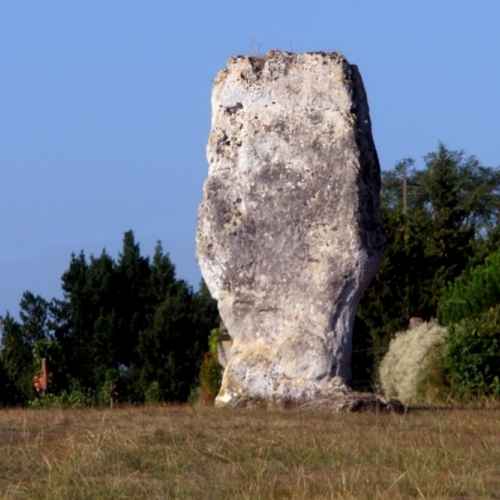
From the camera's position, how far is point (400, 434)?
13.6m

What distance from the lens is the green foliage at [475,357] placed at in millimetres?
22031

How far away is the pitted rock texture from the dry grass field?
1.61 metres

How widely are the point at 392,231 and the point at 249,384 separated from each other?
1671 cm

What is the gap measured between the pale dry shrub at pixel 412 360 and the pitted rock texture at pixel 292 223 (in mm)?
6037

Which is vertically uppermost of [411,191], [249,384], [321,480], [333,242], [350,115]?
[411,191]

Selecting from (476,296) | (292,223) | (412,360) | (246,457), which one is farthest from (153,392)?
(246,457)

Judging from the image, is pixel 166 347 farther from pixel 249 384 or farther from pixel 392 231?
pixel 249 384

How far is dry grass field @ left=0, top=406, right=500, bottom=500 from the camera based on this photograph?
10.6 meters

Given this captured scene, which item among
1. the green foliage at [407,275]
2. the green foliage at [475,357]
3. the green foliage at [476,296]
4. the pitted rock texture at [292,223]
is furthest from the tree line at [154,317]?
the pitted rock texture at [292,223]

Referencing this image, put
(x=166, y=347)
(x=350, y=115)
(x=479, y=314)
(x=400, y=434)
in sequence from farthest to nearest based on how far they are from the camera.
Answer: (x=166, y=347) < (x=479, y=314) < (x=350, y=115) < (x=400, y=434)

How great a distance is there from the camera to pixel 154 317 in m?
36.8

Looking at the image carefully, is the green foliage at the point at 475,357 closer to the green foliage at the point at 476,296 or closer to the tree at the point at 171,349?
the green foliage at the point at 476,296

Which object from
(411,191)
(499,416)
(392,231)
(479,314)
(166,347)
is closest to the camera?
(499,416)

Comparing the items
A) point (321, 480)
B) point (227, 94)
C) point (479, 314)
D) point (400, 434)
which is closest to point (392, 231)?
point (479, 314)
